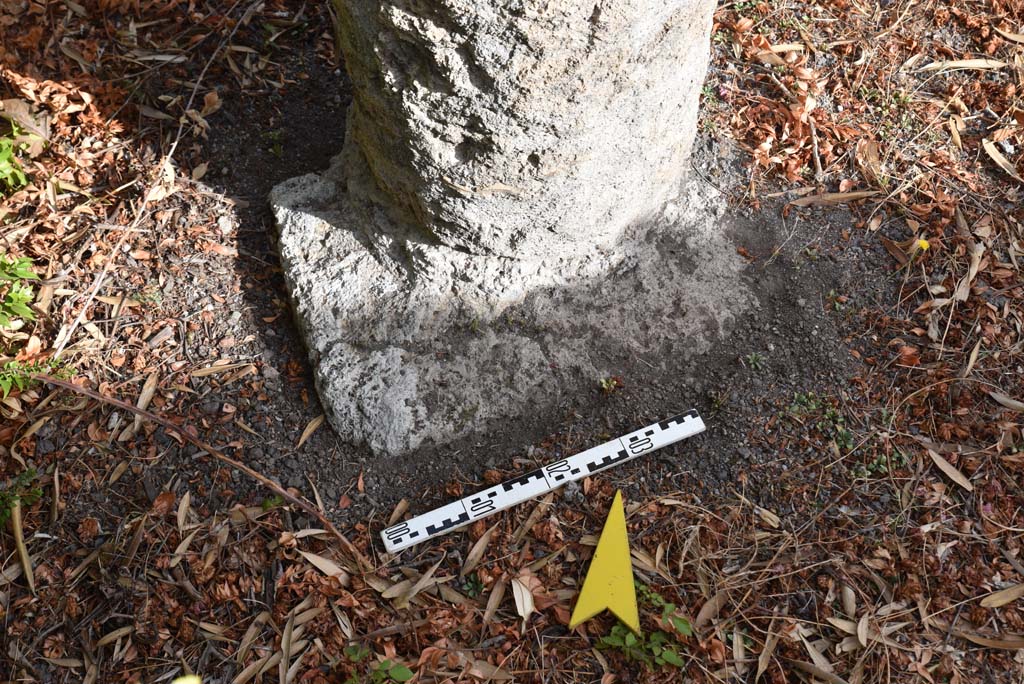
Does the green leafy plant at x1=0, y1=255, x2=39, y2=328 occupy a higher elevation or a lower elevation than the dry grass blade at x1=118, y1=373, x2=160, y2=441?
higher

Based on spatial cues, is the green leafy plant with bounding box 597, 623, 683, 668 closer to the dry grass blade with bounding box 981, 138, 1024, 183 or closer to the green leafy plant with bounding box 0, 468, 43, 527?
the green leafy plant with bounding box 0, 468, 43, 527

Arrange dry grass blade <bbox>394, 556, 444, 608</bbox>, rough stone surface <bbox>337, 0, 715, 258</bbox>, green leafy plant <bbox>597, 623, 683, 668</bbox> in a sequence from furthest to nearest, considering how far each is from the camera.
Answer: dry grass blade <bbox>394, 556, 444, 608</bbox>
green leafy plant <bbox>597, 623, 683, 668</bbox>
rough stone surface <bbox>337, 0, 715, 258</bbox>

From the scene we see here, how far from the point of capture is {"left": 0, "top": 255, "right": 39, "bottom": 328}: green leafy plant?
253 cm

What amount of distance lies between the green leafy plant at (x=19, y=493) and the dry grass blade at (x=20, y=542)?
0.03ft

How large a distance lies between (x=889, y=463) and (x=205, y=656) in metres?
1.99

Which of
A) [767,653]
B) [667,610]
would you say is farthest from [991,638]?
[667,610]

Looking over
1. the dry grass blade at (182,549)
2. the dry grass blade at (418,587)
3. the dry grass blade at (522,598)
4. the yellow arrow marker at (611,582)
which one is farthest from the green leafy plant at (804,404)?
the dry grass blade at (182,549)

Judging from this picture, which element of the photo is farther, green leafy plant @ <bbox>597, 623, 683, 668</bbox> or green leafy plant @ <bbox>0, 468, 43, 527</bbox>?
green leafy plant @ <bbox>0, 468, 43, 527</bbox>

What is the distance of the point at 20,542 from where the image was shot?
2.24 metres

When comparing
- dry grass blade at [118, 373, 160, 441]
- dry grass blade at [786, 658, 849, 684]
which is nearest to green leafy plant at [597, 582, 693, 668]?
dry grass blade at [786, 658, 849, 684]

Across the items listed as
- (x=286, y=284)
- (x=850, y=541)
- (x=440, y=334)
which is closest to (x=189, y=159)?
(x=286, y=284)

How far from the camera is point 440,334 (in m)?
2.46

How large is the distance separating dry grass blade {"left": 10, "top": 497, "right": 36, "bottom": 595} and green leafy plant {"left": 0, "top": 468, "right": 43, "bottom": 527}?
0.01 m

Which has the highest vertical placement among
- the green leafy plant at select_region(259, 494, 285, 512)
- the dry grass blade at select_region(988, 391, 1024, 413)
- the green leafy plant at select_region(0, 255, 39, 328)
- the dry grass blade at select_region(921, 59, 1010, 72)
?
the dry grass blade at select_region(921, 59, 1010, 72)
